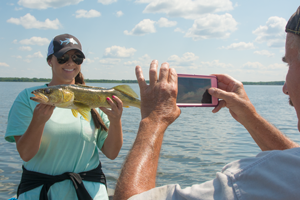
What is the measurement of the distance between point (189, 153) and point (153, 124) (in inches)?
420

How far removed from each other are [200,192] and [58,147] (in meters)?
2.25

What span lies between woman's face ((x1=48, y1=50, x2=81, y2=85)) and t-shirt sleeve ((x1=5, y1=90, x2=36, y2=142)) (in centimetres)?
56

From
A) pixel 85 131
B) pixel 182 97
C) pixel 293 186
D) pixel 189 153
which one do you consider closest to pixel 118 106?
pixel 85 131

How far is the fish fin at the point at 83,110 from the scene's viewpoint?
313 centimetres

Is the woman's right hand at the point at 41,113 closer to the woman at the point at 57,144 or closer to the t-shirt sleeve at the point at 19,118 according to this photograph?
the woman at the point at 57,144

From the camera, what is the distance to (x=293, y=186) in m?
1.12

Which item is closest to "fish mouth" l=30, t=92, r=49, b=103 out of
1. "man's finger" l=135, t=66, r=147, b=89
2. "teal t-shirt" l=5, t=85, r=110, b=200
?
"teal t-shirt" l=5, t=85, r=110, b=200

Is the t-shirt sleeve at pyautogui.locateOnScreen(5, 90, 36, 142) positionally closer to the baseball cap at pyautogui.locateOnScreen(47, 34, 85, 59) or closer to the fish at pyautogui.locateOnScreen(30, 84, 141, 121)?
the fish at pyautogui.locateOnScreen(30, 84, 141, 121)

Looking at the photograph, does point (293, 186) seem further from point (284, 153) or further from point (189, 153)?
point (189, 153)

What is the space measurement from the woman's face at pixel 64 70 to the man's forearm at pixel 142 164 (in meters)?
2.10

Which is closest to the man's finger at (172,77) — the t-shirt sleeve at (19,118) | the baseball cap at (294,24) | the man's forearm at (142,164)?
the man's forearm at (142,164)

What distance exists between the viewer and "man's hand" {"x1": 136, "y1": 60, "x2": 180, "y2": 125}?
5.79 ft

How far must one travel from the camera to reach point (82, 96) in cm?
324

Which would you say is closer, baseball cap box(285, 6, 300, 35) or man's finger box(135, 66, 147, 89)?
baseball cap box(285, 6, 300, 35)
